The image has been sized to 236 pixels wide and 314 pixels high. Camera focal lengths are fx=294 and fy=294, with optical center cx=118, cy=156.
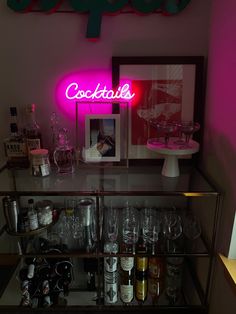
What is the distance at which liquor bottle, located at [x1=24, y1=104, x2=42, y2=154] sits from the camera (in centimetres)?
167

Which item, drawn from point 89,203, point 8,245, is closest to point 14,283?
point 8,245

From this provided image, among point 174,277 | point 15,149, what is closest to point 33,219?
point 15,149

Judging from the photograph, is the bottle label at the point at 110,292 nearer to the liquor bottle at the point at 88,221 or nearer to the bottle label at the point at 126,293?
the bottle label at the point at 126,293

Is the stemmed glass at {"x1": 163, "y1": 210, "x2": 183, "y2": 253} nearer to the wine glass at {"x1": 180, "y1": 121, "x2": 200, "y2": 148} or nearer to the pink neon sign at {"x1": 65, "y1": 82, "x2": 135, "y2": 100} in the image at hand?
the wine glass at {"x1": 180, "y1": 121, "x2": 200, "y2": 148}

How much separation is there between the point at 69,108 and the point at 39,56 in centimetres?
33

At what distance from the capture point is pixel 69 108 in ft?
5.63

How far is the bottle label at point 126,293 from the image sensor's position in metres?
1.74

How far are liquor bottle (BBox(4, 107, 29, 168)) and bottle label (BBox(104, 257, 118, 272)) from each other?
28.2 inches

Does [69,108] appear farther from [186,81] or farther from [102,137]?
[186,81]

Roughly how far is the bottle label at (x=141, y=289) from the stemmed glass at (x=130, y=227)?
28cm

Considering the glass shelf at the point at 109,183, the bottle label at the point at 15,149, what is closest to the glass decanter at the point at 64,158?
the glass shelf at the point at 109,183

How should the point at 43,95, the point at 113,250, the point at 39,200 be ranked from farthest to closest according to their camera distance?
the point at 39,200
the point at 43,95
the point at 113,250

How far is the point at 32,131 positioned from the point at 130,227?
793mm

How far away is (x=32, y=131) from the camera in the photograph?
1.71 m
